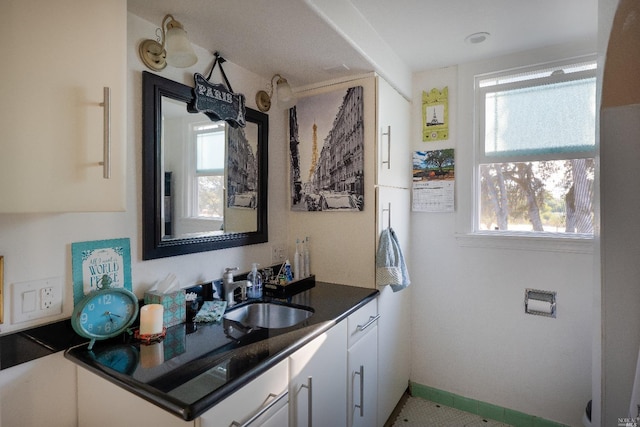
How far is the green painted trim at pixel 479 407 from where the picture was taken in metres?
2.03

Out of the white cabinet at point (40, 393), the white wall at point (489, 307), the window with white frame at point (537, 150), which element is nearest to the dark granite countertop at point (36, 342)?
the white cabinet at point (40, 393)

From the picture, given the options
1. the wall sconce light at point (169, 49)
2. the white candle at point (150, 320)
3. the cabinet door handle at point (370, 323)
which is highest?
the wall sconce light at point (169, 49)

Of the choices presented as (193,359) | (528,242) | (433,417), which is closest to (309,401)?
(193,359)

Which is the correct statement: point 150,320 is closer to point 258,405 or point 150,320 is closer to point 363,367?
point 258,405

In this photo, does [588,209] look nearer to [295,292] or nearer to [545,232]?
[545,232]

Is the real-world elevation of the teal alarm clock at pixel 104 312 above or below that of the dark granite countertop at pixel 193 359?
above

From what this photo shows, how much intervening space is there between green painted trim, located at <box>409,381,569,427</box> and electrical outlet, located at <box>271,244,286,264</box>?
4.49 feet

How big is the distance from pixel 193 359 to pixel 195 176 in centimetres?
84

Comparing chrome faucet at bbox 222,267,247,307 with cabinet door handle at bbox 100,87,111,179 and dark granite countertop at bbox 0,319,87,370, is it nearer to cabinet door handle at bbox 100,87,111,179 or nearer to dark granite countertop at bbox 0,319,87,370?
dark granite countertop at bbox 0,319,87,370

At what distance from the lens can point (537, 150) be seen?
2023mm

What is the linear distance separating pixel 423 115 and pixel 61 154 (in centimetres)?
211

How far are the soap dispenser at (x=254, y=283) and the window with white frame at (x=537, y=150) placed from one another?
150 centimetres

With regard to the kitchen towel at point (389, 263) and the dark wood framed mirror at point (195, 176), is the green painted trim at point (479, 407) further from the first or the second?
the dark wood framed mirror at point (195, 176)

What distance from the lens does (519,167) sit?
209 cm
